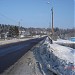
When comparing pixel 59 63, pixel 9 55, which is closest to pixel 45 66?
pixel 59 63

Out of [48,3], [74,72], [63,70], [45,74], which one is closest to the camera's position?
[74,72]

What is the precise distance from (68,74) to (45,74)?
1.95m

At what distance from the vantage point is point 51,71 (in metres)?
11.9

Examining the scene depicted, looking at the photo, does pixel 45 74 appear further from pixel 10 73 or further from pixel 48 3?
pixel 48 3

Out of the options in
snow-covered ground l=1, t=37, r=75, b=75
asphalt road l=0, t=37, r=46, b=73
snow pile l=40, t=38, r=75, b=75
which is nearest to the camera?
snow pile l=40, t=38, r=75, b=75

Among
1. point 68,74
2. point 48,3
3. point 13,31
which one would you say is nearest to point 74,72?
point 68,74

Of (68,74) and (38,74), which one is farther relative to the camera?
(38,74)

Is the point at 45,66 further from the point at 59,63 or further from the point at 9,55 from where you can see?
the point at 9,55

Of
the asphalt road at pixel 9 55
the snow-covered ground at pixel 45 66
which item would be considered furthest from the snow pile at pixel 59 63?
the asphalt road at pixel 9 55

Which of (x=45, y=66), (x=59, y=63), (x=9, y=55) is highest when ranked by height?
(x=59, y=63)

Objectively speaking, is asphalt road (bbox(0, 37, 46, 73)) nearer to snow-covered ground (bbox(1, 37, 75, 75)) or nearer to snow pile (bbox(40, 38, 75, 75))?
snow-covered ground (bbox(1, 37, 75, 75))

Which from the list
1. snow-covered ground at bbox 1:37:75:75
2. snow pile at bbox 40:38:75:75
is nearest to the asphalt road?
snow-covered ground at bbox 1:37:75:75

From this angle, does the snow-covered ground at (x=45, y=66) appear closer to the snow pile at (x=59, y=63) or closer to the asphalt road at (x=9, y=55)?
the snow pile at (x=59, y=63)

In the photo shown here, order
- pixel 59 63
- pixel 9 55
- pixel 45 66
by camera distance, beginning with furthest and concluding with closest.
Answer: pixel 9 55, pixel 45 66, pixel 59 63
